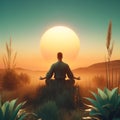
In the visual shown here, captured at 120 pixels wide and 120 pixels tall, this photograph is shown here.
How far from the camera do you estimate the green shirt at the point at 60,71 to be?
7.56 m

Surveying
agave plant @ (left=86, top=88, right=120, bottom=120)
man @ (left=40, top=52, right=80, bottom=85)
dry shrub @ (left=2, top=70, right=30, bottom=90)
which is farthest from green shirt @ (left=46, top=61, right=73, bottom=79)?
agave plant @ (left=86, top=88, right=120, bottom=120)

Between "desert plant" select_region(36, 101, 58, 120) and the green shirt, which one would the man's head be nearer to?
the green shirt

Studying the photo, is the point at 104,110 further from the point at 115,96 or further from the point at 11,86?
the point at 11,86

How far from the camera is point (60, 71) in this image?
7.55 meters

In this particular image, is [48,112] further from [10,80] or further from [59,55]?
[10,80]

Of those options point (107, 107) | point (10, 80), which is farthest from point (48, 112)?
point (10, 80)

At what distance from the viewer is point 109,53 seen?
696 cm

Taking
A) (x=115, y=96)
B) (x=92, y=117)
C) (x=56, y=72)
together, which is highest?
(x=56, y=72)

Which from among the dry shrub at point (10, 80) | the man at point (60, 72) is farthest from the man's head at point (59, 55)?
the dry shrub at point (10, 80)

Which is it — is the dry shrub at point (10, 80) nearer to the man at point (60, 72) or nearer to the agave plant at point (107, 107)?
the man at point (60, 72)

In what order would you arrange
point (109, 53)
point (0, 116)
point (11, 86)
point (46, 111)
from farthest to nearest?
point (11, 86)
point (109, 53)
point (46, 111)
point (0, 116)

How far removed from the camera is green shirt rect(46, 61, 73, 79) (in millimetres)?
7559

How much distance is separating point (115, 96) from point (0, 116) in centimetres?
150

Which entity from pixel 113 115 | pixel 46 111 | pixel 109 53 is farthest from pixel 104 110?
pixel 109 53
